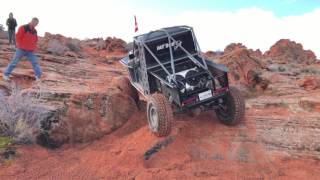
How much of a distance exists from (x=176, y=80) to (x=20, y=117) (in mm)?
3123

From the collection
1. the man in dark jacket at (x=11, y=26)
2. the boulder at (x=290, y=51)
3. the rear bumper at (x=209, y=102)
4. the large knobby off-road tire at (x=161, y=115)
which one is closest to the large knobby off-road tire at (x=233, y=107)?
the rear bumper at (x=209, y=102)

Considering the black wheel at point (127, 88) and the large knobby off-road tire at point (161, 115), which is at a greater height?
the black wheel at point (127, 88)

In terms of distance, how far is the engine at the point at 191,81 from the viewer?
359 inches

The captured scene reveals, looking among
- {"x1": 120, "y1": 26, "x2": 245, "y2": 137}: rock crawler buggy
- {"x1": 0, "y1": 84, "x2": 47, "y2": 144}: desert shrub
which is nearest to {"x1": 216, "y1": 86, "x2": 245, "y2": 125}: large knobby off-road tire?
{"x1": 120, "y1": 26, "x2": 245, "y2": 137}: rock crawler buggy

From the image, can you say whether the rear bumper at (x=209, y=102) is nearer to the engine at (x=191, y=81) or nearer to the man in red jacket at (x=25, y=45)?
the engine at (x=191, y=81)

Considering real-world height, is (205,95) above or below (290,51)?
below

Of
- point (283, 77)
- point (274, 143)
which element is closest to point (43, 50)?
point (283, 77)

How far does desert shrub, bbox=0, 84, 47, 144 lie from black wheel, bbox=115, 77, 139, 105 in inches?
97.3

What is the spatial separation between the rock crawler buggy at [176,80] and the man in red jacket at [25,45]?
8.21ft

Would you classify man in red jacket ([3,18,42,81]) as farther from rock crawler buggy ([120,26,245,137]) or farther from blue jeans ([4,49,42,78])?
rock crawler buggy ([120,26,245,137])

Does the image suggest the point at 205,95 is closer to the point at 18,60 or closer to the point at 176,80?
the point at 176,80

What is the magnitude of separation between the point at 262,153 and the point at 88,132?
3.56 metres

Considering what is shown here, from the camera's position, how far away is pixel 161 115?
869 cm

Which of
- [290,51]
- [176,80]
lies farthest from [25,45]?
[290,51]
